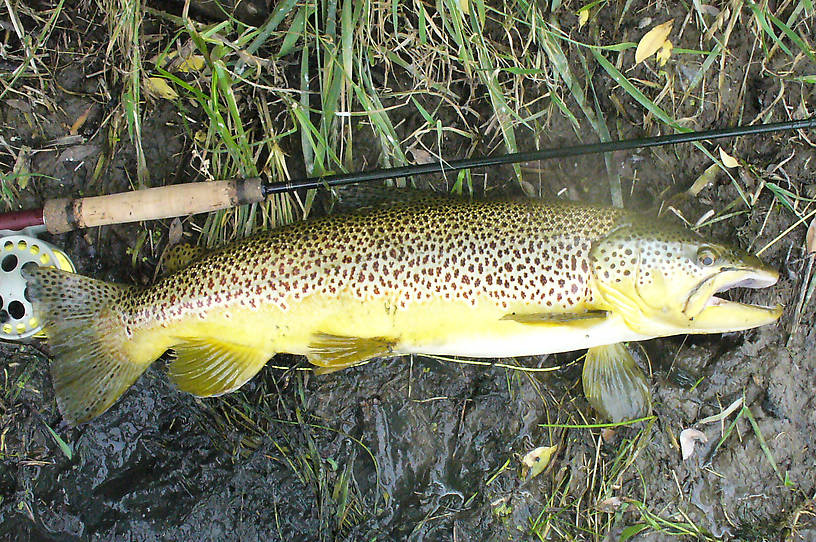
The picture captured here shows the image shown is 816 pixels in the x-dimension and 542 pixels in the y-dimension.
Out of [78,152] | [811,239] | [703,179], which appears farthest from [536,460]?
[78,152]

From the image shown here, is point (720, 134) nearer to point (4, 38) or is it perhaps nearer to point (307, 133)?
point (307, 133)

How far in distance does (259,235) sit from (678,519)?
7.82 feet

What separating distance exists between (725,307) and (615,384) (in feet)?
1.98

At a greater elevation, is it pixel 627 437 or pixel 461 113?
pixel 461 113

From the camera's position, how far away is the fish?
2.29m

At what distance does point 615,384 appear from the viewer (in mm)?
2627

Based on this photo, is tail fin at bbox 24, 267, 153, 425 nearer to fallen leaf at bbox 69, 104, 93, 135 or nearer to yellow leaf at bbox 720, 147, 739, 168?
fallen leaf at bbox 69, 104, 93, 135

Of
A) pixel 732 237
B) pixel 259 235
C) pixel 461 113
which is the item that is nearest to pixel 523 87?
pixel 461 113

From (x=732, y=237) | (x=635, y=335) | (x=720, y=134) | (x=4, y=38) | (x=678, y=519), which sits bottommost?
(x=678, y=519)

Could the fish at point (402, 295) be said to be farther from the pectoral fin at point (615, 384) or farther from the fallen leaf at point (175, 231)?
the fallen leaf at point (175, 231)

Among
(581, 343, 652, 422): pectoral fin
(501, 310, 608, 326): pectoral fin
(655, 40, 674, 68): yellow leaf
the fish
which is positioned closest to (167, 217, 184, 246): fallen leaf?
the fish

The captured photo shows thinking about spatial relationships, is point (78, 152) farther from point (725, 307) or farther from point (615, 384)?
point (725, 307)

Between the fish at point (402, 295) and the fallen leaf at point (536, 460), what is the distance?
0.59 m

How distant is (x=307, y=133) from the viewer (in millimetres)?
2604
